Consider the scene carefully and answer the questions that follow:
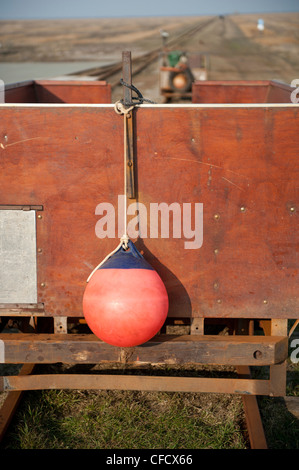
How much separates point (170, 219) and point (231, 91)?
3389mm

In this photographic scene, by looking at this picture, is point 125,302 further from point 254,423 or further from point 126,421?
point 254,423

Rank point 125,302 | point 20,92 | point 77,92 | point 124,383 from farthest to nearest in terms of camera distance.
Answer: point 77,92
point 20,92
point 124,383
point 125,302

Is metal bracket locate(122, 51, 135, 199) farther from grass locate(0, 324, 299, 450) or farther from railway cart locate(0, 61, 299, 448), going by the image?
grass locate(0, 324, 299, 450)

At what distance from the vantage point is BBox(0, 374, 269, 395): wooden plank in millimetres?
Result: 3223

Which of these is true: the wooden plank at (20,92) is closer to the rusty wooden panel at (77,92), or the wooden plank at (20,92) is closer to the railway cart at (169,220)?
the rusty wooden panel at (77,92)

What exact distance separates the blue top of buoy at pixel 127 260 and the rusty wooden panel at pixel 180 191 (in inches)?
6.1

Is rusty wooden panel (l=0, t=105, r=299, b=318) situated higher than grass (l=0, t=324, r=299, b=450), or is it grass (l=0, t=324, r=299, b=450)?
rusty wooden panel (l=0, t=105, r=299, b=318)

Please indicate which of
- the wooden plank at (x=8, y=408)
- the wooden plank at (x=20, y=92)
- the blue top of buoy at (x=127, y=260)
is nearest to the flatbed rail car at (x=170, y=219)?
the blue top of buoy at (x=127, y=260)

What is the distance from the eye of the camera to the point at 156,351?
3.14 meters

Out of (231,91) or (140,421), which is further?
(231,91)

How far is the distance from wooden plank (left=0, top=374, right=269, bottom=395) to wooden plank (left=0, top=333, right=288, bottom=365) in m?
0.15

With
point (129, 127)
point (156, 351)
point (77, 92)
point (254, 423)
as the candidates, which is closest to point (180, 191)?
point (129, 127)

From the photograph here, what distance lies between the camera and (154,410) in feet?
11.9

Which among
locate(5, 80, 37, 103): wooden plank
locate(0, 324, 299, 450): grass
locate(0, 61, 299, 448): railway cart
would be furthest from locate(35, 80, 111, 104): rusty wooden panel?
locate(0, 324, 299, 450): grass
